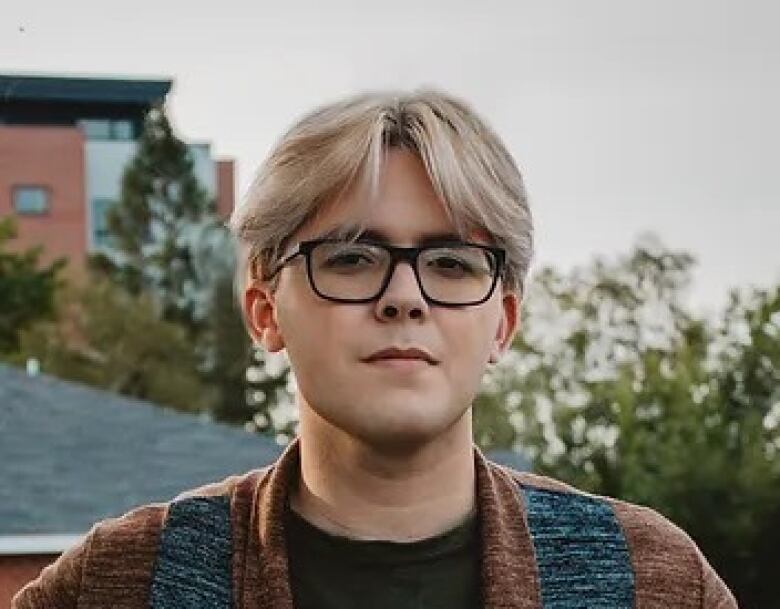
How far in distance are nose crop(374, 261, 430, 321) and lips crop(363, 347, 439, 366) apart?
0.10 feet

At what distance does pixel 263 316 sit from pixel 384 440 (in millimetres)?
213

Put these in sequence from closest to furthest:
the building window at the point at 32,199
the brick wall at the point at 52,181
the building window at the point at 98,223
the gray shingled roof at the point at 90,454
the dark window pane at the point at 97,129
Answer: the gray shingled roof at the point at 90,454 → the brick wall at the point at 52,181 → the building window at the point at 98,223 → the building window at the point at 32,199 → the dark window pane at the point at 97,129

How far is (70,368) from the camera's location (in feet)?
96.0

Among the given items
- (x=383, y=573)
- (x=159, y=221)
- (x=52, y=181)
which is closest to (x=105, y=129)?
(x=52, y=181)

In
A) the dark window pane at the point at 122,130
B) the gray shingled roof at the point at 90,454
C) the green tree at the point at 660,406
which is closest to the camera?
the gray shingled roof at the point at 90,454

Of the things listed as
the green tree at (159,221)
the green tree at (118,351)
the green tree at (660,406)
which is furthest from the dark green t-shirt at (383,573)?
the green tree at (159,221)

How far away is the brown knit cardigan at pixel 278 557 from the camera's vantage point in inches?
76.9

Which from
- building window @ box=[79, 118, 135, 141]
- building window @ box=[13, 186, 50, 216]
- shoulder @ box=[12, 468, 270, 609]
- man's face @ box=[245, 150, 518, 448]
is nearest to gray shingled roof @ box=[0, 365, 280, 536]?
shoulder @ box=[12, 468, 270, 609]

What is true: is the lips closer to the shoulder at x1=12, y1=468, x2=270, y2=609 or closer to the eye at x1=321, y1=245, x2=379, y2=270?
the eye at x1=321, y1=245, x2=379, y2=270

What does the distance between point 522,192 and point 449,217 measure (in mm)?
132

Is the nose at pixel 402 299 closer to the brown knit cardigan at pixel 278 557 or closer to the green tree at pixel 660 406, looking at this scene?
the brown knit cardigan at pixel 278 557

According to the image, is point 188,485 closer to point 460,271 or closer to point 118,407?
point 118,407

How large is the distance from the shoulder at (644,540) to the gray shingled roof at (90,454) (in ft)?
29.4

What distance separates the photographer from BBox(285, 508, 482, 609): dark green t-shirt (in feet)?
6.32
